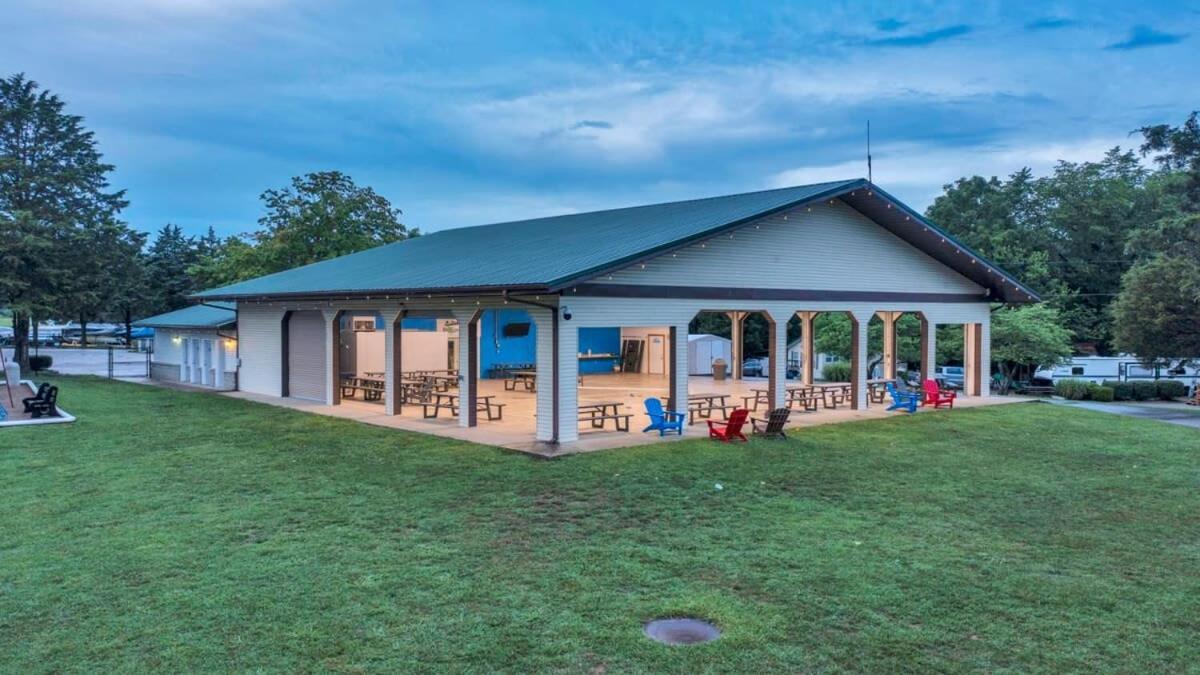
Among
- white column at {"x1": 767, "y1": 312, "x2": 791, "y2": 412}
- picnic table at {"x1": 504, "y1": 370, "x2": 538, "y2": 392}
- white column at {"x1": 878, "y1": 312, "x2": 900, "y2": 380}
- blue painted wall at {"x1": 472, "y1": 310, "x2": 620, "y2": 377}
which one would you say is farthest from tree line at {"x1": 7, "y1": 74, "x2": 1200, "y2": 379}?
white column at {"x1": 767, "y1": 312, "x2": 791, "y2": 412}

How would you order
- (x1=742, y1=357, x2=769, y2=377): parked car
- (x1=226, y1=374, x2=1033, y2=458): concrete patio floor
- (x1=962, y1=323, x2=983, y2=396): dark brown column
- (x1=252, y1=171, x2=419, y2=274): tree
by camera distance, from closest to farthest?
(x1=226, y1=374, x2=1033, y2=458): concrete patio floor, (x1=962, y1=323, x2=983, y2=396): dark brown column, (x1=742, y1=357, x2=769, y2=377): parked car, (x1=252, y1=171, x2=419, y2=274): tree

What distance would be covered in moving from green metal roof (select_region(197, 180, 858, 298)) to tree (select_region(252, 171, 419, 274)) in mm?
15901

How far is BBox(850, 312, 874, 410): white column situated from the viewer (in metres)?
18.6

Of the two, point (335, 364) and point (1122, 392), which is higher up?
point (335, 364)

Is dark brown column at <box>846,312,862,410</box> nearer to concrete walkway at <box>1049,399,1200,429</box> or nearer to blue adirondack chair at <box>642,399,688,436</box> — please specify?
blue adirondack chair at <box>642,399,688,436</box>

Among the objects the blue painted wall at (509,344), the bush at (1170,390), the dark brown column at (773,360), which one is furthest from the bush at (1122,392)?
the dark brown column at (773,360)

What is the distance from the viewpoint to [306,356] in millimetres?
20781

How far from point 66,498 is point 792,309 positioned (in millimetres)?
13552

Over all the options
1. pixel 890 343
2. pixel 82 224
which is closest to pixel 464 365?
pixel 890 343

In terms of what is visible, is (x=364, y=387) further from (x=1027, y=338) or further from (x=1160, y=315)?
(x=1160, y=315)

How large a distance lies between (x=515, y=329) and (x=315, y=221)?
17668mm

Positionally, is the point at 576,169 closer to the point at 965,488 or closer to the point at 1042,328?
the point at 1042,328

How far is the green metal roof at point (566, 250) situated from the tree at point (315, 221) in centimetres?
1605

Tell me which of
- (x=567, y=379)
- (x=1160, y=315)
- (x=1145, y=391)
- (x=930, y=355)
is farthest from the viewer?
(x=1145, y=391)
